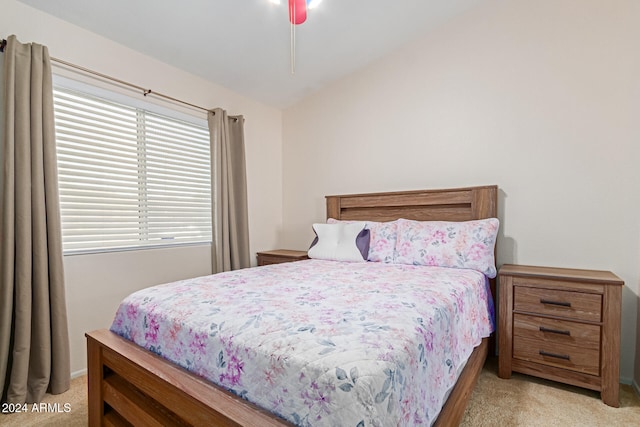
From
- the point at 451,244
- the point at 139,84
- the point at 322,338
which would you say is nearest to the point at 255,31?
the point at 139,84

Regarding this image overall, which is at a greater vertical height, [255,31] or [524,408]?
[255,31]

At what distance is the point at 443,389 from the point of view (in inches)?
42.5

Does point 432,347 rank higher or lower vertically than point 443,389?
higher

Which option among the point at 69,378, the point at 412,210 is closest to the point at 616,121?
the point at 412,210

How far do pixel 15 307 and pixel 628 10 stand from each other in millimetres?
4162

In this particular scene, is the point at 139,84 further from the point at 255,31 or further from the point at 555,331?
the point at 555,331

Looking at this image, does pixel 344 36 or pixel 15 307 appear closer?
pixel 15 307

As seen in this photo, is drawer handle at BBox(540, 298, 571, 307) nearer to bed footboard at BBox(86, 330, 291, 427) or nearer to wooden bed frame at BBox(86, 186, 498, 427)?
wooden bed frame at BBox(86, 186, 498, 427)

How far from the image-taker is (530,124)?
2.22 metres

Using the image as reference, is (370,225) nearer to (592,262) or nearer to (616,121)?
(592,262)

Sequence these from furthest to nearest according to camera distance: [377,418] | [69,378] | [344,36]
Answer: [344,36], [69,378], [377,418]

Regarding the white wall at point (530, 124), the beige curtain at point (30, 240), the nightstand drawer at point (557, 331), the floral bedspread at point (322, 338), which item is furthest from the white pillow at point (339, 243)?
the beige curtain at point (30, 240)

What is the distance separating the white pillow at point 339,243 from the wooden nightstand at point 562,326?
1046mm

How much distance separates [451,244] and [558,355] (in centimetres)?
87
